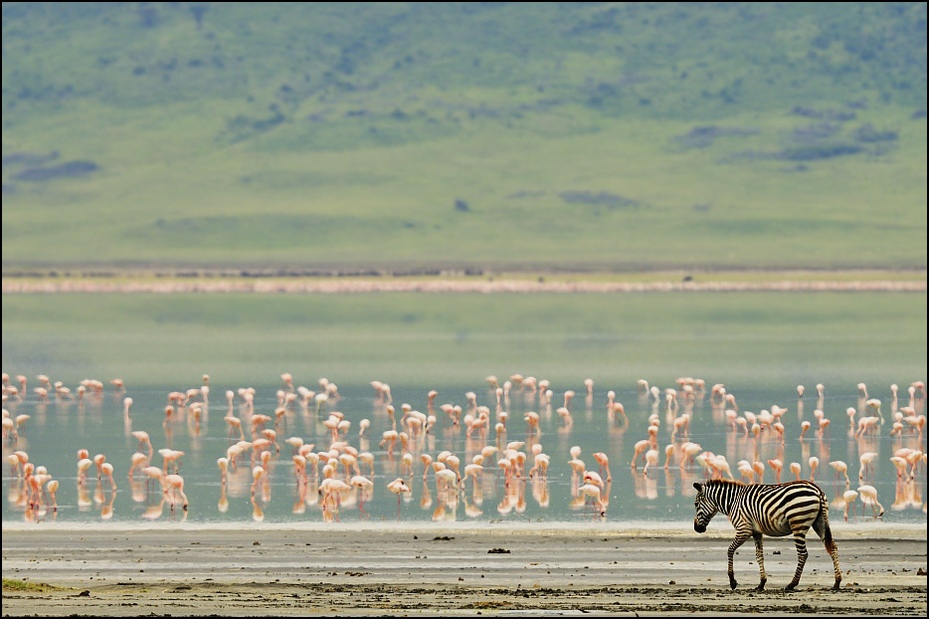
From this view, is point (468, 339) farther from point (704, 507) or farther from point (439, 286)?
point (439, 286)

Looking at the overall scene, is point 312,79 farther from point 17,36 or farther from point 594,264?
point 594,264

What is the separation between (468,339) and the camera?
43.6 metres

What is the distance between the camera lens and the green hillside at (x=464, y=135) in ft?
310

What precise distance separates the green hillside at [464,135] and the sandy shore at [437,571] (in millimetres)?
69996

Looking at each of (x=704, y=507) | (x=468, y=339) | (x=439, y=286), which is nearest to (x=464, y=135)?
(x=439, y=286)

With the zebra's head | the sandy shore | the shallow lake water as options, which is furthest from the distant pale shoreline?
the zebra's head

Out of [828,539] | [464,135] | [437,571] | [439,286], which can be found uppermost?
[464,135]

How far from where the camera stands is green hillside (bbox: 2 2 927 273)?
94.4 meters

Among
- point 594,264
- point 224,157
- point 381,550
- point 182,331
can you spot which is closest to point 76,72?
point 224,157

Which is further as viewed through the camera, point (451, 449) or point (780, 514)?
point (451, 449)

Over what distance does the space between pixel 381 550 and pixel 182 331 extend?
35.5 meters

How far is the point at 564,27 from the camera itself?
140500 millimetres

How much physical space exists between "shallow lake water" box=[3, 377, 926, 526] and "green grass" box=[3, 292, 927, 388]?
10.3 ft

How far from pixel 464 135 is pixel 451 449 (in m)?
97.5
